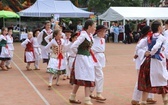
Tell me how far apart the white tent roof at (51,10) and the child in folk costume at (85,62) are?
62.1ft

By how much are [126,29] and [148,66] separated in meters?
20.8

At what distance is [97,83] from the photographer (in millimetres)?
7152

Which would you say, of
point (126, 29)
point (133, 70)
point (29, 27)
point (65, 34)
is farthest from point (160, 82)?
point (29, 27)

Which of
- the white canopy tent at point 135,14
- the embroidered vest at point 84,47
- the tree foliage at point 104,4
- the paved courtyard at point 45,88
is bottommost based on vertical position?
the paved courtyard at point 45,88

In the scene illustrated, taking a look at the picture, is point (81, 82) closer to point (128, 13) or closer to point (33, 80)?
point (33, 80)

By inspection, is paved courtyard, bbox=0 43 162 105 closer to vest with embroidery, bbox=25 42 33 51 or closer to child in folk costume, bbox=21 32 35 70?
child in folk costume, bbox=21 32 35 70

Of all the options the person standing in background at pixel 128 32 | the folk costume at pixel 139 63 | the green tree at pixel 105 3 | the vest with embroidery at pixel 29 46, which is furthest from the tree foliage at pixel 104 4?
the folk costume at pixel 139 63

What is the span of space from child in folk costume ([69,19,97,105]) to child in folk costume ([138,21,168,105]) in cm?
102

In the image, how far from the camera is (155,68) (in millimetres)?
6129

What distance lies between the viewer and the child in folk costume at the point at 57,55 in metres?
8.68

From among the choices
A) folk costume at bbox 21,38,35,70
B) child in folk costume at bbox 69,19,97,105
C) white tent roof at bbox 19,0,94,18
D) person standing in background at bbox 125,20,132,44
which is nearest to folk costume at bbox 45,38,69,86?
child in folk costume at bbox 69,19,97,105

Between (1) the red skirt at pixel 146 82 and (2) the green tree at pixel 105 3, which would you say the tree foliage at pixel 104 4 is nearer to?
(2) the green tree at pixel 105 3

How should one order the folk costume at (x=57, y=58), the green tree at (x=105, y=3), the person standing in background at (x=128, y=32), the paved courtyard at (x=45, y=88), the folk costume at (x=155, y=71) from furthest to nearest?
the green tree at (x=105, y=3) → the person standing in background at (x=128, y=32) → the folk costume at (x=57, y=58) → the paved courtyard at (x=45, y=88) → the folk costume at (x=155, y=71)

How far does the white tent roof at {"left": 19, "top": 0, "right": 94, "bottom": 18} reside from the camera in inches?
1007
